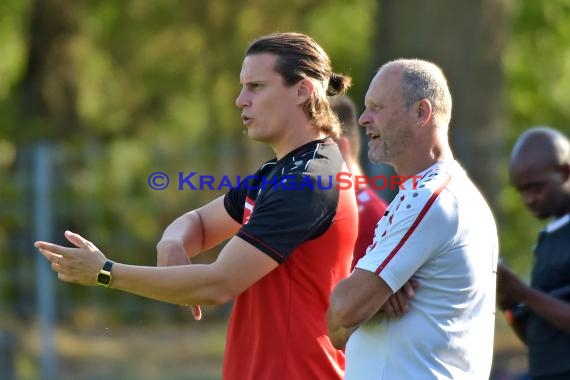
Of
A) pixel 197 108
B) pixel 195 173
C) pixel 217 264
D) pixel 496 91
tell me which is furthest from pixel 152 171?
pixel 217 264

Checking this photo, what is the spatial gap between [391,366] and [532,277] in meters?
1.78

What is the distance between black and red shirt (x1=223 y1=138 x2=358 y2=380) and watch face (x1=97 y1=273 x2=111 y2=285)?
472 millimetres

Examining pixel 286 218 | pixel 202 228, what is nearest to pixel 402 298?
pixel 286 218

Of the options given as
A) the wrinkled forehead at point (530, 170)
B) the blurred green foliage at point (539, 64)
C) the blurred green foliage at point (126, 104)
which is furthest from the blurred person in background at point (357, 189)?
the blurred green foliage at point (539, 64)

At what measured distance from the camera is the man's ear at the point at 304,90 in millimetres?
4262

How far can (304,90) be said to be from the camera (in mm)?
4270

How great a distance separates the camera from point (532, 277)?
5.29m

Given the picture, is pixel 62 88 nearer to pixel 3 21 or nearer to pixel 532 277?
pixel 3 21

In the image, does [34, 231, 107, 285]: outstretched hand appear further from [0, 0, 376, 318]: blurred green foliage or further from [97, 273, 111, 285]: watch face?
[0, 0, 376, 318]: blurred green foliage

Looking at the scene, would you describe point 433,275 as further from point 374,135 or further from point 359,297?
point 374,135

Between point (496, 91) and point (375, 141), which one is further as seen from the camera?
point (496, 91)

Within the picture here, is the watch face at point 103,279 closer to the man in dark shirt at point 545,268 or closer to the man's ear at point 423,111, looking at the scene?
the man's ear at point 423,111

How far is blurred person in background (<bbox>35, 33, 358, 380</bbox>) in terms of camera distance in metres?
4.03

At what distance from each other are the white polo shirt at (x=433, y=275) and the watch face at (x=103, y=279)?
33.8 inches
